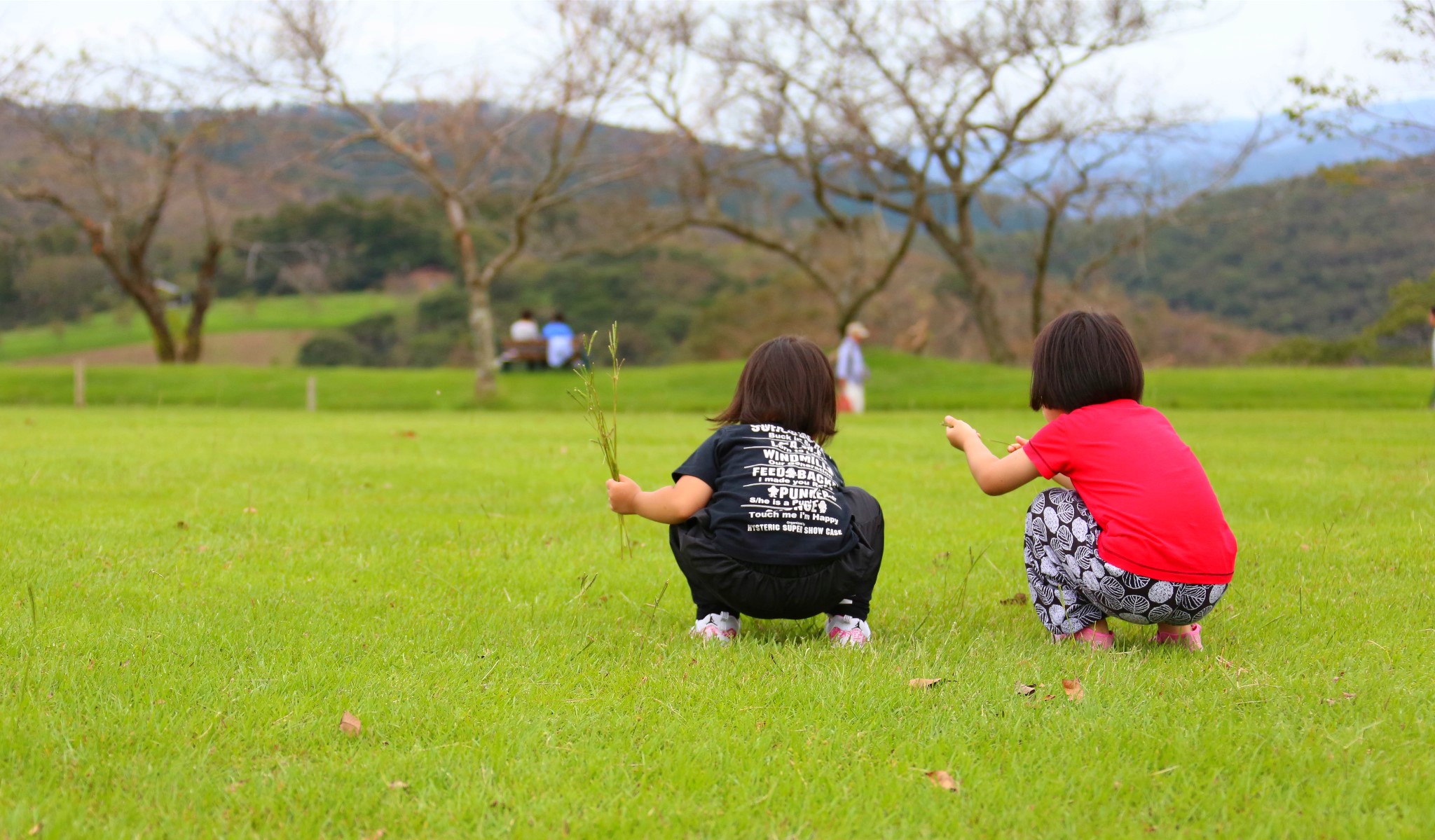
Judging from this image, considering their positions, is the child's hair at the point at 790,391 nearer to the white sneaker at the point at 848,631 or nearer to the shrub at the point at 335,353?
the white sneaker at the point at 848,631

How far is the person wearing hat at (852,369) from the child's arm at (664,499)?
14.5 m

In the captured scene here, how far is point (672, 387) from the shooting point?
27344 millimetres

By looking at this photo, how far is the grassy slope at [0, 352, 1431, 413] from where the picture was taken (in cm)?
2397

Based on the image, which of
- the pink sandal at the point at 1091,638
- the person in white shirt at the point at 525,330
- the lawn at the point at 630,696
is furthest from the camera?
the person in white shirt at the point at 525,330

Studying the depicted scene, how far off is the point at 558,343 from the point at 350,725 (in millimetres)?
25592

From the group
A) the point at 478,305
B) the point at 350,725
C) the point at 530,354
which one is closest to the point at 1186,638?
the point at 350,725

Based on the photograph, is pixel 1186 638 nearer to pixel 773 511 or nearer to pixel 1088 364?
pixel 1088 364

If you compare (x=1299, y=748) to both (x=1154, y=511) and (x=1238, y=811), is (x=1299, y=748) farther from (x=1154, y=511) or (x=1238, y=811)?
(x=1154, y=511)

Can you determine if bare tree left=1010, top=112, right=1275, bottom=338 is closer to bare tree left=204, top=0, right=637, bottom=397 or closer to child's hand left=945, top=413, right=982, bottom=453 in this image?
bare tree left=204, top=0, right=637, bottom=397

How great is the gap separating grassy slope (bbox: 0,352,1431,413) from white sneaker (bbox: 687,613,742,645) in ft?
65.4

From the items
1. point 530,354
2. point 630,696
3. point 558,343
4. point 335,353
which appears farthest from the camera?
point 335,353

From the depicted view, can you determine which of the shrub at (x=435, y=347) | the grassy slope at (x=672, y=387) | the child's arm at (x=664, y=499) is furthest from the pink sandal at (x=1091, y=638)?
the shrub at (x=435, y=347)

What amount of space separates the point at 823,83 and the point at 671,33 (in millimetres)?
4312

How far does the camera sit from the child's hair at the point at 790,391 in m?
4.20
